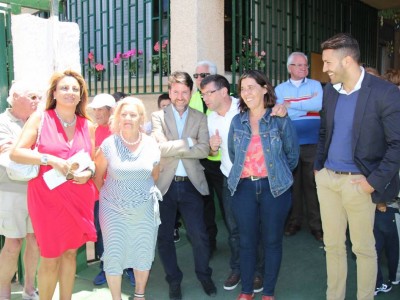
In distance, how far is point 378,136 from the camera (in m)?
3.19

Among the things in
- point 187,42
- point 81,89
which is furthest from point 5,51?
point 187,42

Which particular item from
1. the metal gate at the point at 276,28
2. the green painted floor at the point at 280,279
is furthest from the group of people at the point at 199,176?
the metal gate at the point at 276,28

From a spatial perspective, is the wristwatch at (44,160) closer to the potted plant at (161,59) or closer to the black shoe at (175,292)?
the black shoe at (175,292)

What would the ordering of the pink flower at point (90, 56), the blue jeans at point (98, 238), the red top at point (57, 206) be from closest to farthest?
the red top at point (57, 206) → the blue jeans at point (98, 238) → the pink flower at point (90, 56)

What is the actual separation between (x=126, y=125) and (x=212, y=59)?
279cm

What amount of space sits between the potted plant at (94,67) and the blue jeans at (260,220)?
15.1 ft

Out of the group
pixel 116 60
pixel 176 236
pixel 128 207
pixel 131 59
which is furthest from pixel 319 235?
pixel 116 60

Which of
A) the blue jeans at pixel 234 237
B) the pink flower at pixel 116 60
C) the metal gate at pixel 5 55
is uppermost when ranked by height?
the pink flower at pixel 116 60

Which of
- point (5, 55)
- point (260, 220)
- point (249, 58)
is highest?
point (249, 58)

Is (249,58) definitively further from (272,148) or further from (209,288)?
(209,288)

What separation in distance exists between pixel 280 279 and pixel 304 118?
178 centimetres

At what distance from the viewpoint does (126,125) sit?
3.56 meters

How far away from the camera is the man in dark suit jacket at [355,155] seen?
10.3 ft

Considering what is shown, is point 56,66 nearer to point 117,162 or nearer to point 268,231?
point 117,162
